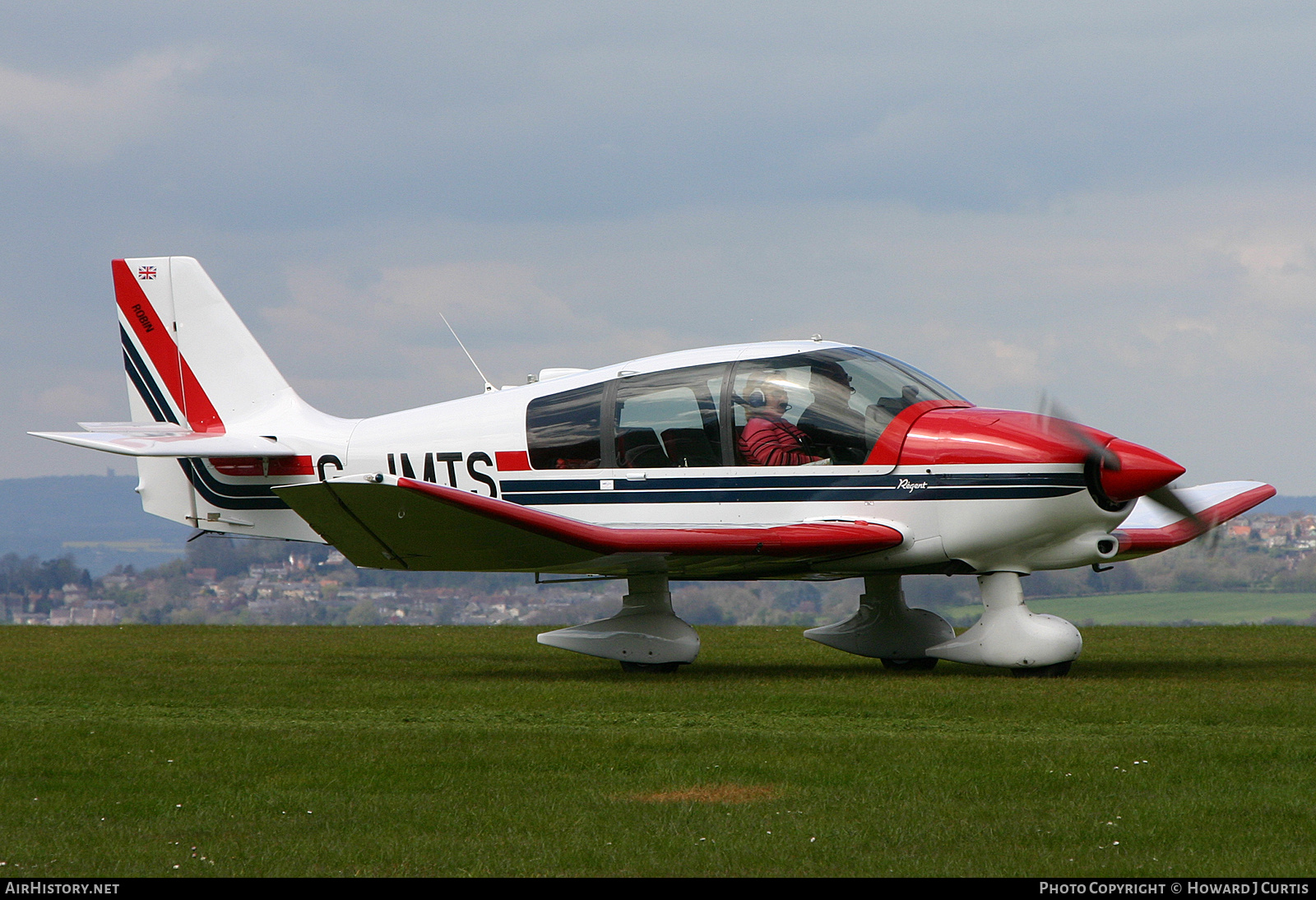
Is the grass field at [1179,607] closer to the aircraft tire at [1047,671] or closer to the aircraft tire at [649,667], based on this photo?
the aircraft tire at [649,667]

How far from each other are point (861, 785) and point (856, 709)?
8.73ft

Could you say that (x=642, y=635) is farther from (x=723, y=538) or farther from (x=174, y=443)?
(x=174, y=443)

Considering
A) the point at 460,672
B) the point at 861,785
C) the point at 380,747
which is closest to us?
the point at 861,785

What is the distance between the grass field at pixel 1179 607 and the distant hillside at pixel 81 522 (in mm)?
121717

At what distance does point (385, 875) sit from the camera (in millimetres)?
5191

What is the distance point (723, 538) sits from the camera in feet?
37.8

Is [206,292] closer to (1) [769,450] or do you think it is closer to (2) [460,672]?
(2) [460,672]

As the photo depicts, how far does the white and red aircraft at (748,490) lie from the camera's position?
444 inches

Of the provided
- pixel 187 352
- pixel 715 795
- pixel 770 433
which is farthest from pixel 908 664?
pixel 187 352

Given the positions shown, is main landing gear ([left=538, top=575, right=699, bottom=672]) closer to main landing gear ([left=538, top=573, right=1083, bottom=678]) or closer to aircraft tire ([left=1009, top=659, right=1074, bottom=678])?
main landing gear ([left=538, top=573, right=1083, bottom=678])

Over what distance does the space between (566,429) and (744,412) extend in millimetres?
1722

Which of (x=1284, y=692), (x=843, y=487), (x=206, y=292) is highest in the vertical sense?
(x=206, y=292)

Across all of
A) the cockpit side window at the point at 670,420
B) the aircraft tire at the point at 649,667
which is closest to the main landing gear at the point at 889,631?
the aircraft tire at the point at 649,667
